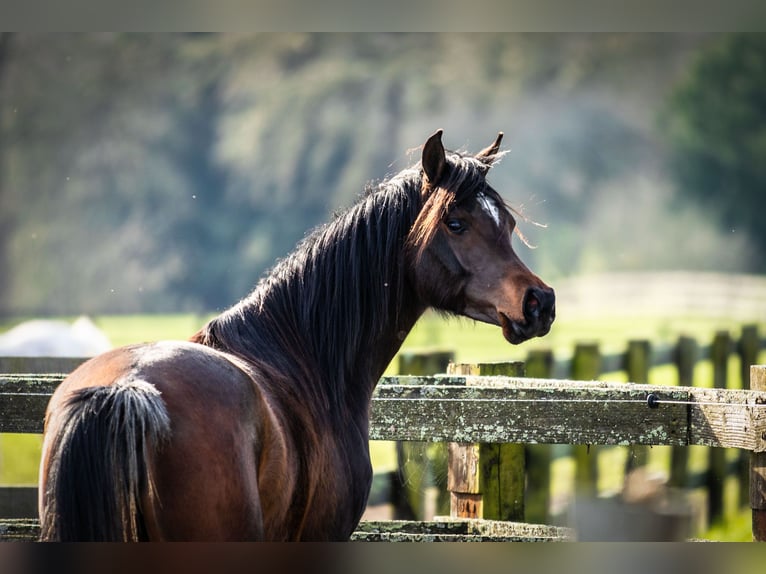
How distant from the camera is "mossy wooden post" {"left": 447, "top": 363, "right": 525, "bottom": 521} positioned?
3303 mm

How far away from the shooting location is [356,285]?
8.34 feet

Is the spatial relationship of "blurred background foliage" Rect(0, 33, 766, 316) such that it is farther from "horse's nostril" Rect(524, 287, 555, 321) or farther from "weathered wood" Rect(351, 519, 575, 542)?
"horse's nostril" Rect(524, 287, 555, 321)

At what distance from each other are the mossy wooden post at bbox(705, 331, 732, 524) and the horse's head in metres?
5.06

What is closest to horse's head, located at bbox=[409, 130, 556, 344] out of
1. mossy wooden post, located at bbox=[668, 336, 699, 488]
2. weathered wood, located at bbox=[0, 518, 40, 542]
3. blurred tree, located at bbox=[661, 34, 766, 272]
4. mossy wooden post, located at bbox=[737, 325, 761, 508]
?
weathered wood, located at bbox=[0, 518, 40, 542]

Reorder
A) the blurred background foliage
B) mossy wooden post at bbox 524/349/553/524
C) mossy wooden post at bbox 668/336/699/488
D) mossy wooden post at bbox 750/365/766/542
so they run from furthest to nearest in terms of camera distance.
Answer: the blurred background foliage, mossy wooden post at bbox 668/336/699/488, mossy wooden post at bbox 524/349/553/524, mossy wooden post at bbox 750/365/766/542

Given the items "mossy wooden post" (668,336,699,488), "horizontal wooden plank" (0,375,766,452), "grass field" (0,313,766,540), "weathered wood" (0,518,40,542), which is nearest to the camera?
"horizontal wooden plank" (0,375,766,452)

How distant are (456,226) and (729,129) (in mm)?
12088

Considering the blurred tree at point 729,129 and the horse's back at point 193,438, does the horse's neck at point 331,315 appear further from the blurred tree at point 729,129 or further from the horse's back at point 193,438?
the blurred tree at point 729,129

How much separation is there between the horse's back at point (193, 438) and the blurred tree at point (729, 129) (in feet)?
39.2

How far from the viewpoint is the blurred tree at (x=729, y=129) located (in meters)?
13.1

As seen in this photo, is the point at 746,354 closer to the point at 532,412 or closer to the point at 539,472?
the point at 539,472

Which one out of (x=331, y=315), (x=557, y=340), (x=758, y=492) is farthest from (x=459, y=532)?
(x=557, y=340)

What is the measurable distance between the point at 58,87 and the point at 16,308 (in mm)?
5289

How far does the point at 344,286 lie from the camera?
8.33 ft
